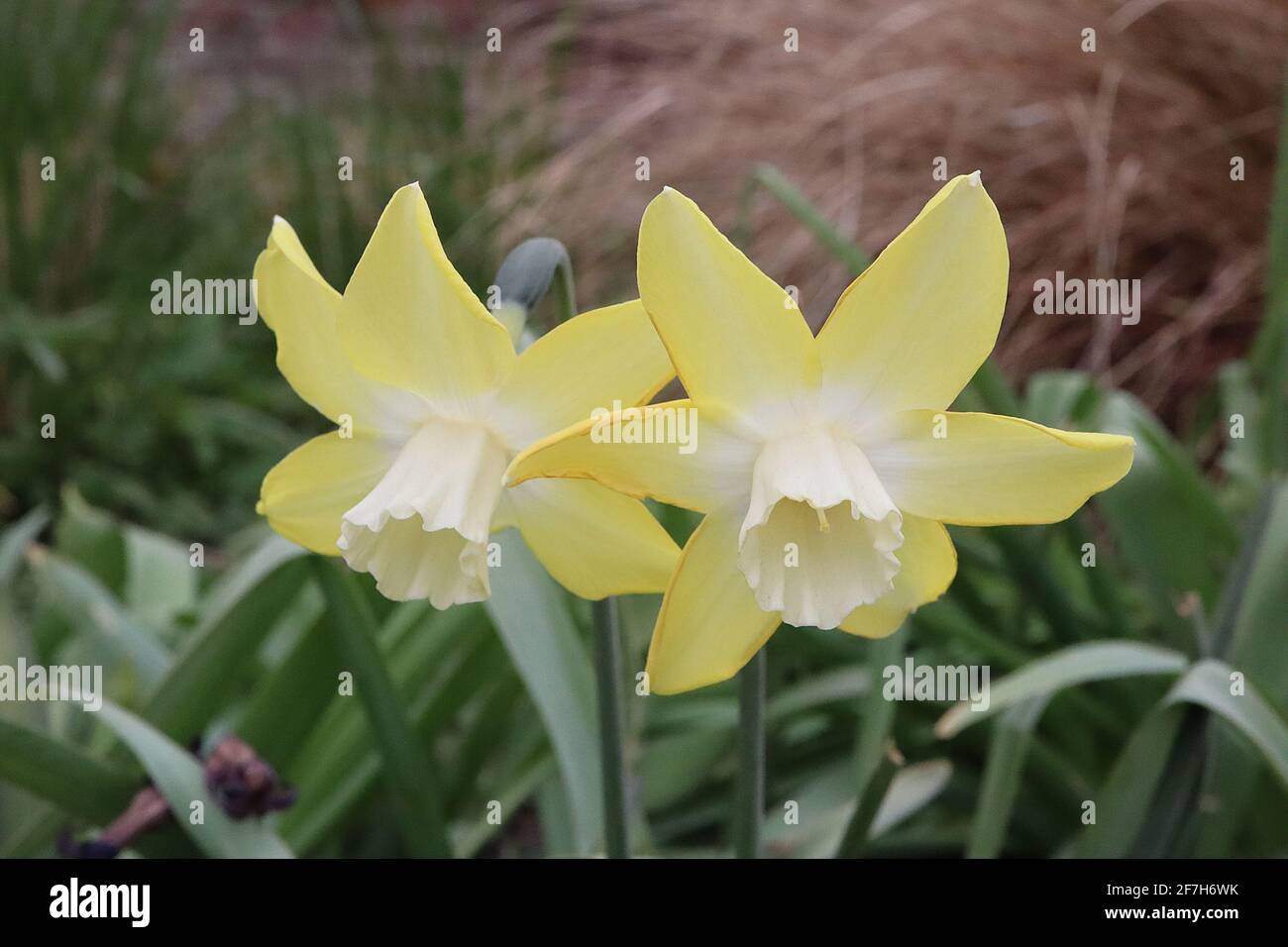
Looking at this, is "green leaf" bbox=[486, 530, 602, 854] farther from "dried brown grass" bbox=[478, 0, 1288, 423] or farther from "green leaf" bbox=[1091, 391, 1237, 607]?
"dried brown grass" bbox=[478, 0, 1288, 423]

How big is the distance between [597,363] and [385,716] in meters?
0.58

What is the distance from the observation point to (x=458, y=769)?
1299 mm

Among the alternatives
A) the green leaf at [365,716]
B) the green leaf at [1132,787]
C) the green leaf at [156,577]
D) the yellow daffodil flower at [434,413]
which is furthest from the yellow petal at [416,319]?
the green leaf at [156,577]

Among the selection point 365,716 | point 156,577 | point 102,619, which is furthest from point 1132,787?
point 156,577

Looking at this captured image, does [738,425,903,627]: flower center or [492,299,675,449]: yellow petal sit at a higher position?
[492,299,675,449]: yellow petal

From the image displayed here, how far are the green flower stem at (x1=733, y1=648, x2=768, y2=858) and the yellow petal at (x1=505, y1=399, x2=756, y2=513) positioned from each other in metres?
0.11

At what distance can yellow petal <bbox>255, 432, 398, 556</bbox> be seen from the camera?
0.63 meters

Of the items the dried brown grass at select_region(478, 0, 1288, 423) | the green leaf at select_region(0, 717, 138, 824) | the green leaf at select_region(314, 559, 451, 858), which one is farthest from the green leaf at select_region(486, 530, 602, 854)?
the dried brown grass at select_region(478, 0, 1288, 423)

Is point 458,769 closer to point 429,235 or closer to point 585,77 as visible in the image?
point 429,235

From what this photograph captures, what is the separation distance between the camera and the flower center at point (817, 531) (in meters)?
0.54

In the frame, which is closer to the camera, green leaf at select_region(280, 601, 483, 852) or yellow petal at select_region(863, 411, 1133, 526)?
yellow petal at select_region(863, 411, 1133, 526)

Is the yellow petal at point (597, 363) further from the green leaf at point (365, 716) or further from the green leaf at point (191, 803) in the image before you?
the green leaf at point (365, 716)

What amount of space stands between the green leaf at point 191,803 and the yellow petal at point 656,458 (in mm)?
545
